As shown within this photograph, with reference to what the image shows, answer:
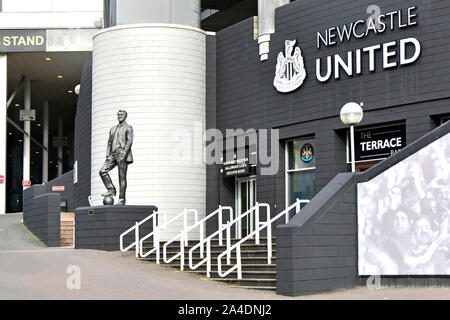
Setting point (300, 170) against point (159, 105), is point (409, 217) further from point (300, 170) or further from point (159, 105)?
point (159, 105)

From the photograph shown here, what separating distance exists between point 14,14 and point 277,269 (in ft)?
100

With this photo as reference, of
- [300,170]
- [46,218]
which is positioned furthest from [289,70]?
[46,218]

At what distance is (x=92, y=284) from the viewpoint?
13852 millimetres

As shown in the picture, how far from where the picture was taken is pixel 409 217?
13242 mm

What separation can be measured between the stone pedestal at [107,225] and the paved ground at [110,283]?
19.1 inches

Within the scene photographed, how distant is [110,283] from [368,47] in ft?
31.8

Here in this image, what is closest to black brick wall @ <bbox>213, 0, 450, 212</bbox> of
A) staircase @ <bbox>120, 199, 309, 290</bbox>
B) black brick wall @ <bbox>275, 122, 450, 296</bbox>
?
staircase @ <bbox>120, 199, 309, 290</bbox>

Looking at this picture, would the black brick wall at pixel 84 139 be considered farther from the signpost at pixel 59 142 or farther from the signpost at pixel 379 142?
the signpost at pixel 59 142

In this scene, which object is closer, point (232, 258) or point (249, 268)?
point (249, 268)

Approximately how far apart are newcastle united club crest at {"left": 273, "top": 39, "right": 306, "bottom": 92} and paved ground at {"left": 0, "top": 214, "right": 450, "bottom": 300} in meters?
7.24

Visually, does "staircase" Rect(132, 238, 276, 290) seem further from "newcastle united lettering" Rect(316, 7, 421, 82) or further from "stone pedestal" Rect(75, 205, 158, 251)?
"newcastle united lettering" Rect(316, 7, 421, 82)

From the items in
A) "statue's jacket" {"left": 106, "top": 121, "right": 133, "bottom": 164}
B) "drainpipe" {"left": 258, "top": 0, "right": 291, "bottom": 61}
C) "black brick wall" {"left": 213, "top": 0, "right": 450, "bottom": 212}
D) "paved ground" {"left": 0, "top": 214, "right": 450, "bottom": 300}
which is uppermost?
"drainpipe" {"left": 258, "top": 0, "right": 291, "bottom": 61}

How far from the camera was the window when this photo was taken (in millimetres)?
21719

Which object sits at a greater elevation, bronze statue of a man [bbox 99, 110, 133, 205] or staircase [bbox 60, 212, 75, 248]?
bronze statue of a man [bbox 99, 110, 133, 205]
